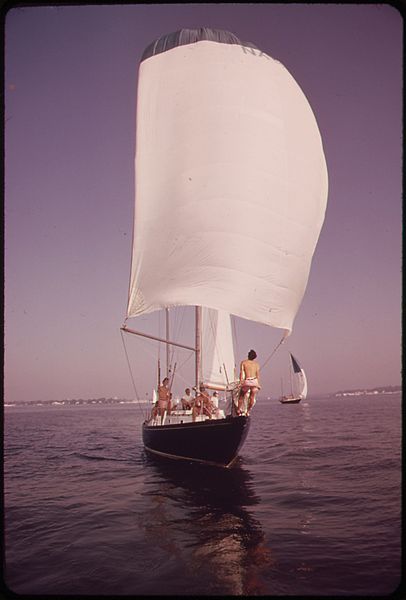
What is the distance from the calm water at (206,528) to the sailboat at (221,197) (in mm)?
2155

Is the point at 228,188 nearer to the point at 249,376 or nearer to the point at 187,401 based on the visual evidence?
the point at 249,376

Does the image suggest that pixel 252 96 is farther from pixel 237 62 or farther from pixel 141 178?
pixel 141 178

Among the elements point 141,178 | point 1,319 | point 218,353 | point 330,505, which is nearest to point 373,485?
point 330,505

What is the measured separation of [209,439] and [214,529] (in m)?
5.30

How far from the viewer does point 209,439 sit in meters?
13.2

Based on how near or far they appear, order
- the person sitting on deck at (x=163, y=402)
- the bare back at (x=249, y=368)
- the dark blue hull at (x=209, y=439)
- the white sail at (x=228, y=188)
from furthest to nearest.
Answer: the person sitting on deck at (x=163, y=402), the white sail at (x=228, y=188), the dark blue hull at (x=209, y=439), the bare back at (x=249, y=368)

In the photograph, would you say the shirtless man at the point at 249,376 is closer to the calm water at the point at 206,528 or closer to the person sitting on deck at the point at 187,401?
the calm water at the point at 206,528

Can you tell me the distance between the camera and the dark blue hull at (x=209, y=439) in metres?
12.9

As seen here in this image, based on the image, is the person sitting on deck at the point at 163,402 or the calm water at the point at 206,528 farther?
the person sitting on deck at the point at 163,402

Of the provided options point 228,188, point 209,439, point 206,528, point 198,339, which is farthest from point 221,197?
point 206,528

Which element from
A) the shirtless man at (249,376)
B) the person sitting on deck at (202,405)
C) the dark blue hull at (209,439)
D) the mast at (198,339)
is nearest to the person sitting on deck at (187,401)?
the mast at (198,339)

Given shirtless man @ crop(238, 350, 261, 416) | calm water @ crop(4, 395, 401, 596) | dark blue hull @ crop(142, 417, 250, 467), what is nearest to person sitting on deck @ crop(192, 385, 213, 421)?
dark blue hull @ crop(142, 417, 250, 467)

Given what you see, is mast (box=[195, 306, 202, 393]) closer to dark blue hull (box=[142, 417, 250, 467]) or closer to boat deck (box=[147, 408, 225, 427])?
boat deck (box=[147, 408, 225, 427])

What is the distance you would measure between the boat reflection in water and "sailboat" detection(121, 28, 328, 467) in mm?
1323
